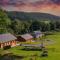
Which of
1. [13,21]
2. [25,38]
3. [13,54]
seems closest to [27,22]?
[13,21]

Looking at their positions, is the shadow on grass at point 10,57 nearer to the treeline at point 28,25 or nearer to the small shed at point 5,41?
the small shed at point 5,41

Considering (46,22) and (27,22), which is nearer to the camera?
(46,22)

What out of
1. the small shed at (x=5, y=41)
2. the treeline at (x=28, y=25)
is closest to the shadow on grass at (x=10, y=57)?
the small shed at (x=5, y=41)

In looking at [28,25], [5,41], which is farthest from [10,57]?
[28,25]

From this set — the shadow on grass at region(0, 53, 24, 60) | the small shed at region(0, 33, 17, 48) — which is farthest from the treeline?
the shadow on grass at region(0, 53, 24, 60)

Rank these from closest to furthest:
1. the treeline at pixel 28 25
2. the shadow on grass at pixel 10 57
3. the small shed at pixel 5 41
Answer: the shadow on grass at pixel 10 57 < the small shed at pixel 5 41 < the treeline at pixel 28 25

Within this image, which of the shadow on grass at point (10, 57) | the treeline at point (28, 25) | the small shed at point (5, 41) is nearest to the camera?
the shadow on grass at point (10, 57)

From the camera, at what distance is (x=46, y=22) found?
61.4m

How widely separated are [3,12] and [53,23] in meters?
16.4

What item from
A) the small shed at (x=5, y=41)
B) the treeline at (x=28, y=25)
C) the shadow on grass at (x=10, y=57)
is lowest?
the shadow on grass at (x=10, y=57)

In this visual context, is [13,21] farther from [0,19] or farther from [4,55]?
[4,55]

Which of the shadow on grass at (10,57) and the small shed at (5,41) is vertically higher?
the small shed at (5,41)

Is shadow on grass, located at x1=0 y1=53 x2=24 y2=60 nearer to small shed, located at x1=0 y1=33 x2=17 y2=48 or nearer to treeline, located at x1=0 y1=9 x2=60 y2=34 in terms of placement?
small shed, located at x1=0 y1=33 x2=17 y2=48

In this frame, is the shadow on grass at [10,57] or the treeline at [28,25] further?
the treeline at [28,25]
